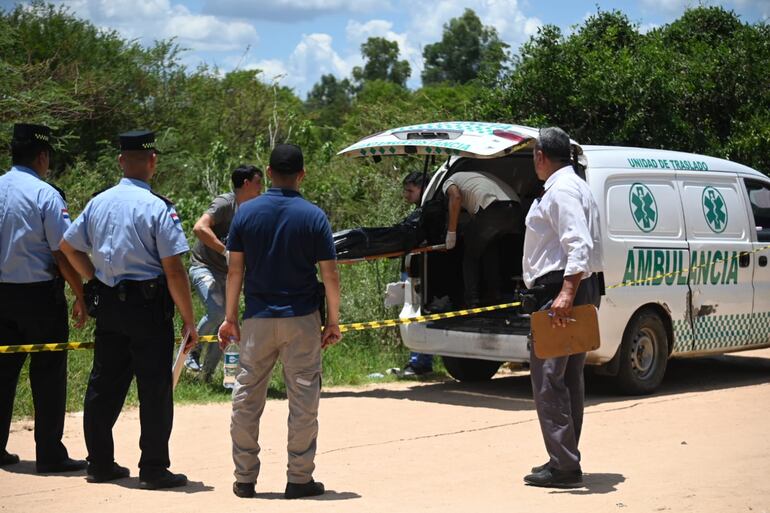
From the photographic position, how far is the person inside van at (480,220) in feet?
33.9

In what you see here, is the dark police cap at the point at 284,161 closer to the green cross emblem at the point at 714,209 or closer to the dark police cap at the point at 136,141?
the dark police cap at the point at 136,141

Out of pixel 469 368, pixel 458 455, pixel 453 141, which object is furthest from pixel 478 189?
pixel 458 455

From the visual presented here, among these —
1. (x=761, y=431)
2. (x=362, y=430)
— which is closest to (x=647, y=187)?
(x=761, y=431)

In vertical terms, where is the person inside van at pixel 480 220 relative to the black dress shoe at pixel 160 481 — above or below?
above

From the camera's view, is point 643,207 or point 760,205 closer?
point 643,207

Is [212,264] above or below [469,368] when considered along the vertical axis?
above

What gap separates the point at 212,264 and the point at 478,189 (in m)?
2.50

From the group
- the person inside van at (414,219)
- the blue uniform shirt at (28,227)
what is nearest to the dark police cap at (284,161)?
the blue uniform shirt at (28,227)

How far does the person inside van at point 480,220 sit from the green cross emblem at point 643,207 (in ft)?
3.56

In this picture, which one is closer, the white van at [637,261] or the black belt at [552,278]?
the black belt at [552,278]

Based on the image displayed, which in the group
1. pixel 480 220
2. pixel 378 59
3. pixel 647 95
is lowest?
pixel 480 220

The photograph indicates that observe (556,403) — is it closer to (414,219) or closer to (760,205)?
(414,219)

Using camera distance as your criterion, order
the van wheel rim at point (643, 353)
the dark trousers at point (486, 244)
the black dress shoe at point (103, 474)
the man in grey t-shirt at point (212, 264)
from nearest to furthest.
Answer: the black dress shoe at point (103, 474), the man in grey t-shirt at point (212, 264), the van wheel rim at point (643, 353), the dark trousers at point (486, 244)

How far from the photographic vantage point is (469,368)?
11312mm
